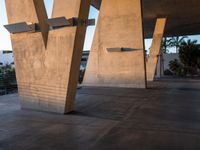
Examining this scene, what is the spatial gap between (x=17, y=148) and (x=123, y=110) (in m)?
3.51

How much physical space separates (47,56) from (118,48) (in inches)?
288

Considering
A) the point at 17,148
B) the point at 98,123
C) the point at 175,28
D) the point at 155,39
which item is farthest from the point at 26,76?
the point at 175,28

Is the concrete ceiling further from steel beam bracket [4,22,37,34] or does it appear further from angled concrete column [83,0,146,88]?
steel beam bracket [4,22,37,34]

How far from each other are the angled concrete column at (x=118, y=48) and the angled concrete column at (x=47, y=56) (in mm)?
7156

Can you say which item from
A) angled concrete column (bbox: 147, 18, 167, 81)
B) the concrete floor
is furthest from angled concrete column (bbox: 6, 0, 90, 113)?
angled concrete column (bbox: 147, 18, 167, 81)

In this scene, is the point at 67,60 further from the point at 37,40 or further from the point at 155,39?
the point at 155,39

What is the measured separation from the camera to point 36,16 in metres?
6.39

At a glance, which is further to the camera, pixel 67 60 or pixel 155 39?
pixel 155 39

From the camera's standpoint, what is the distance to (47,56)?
6.39m

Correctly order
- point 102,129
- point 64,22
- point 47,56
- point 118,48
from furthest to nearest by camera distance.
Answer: point 118,48, point 47,56, point 64,22, point 102,129

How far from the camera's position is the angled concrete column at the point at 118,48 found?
13.1 meters

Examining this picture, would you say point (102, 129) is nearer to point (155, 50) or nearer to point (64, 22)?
→ point (64, 22)

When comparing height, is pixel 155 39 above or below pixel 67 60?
above

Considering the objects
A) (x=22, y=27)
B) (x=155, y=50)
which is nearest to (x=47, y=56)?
(x=22, y=27)
